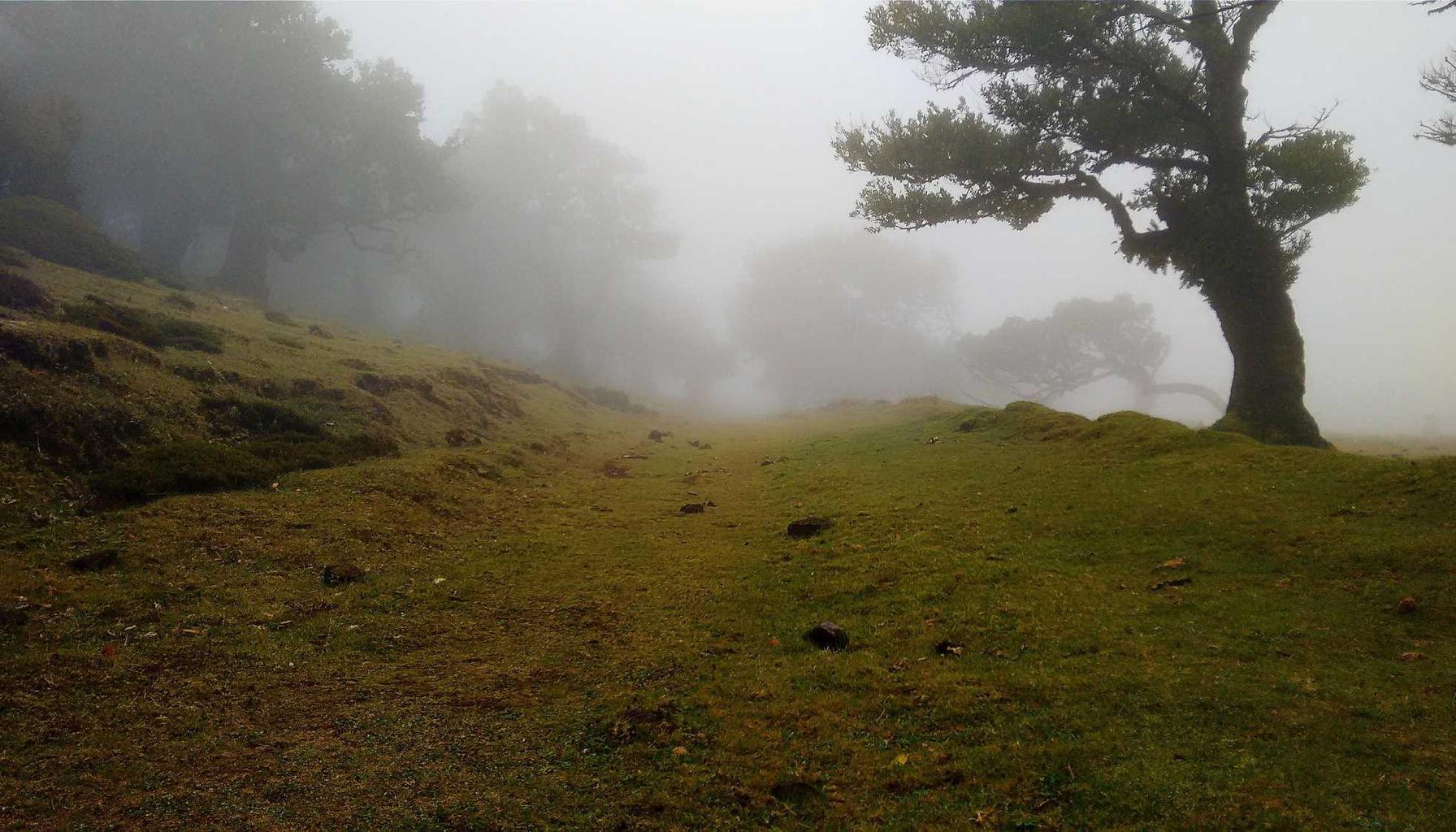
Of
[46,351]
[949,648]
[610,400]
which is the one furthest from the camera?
[610,400]

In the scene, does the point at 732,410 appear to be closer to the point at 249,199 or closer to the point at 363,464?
the point at 249,199

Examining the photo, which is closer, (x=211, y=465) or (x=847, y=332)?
(x=211, y=465)

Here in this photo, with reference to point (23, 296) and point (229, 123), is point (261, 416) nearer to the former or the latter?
point (23, 296)

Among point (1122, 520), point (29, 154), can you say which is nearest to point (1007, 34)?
point (1122, 520)

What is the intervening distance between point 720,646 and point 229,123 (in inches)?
2247

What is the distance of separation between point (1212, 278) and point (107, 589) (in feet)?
74.0

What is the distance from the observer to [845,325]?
272ft

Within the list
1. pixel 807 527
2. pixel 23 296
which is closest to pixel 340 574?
pixel 807 527

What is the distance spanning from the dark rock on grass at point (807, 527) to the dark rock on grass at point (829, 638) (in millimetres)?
3958

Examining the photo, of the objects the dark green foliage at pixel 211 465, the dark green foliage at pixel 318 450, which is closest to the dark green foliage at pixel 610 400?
the dark green foliage at pixel 318 450

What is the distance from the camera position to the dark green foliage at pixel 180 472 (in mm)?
9531

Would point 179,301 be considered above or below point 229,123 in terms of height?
below

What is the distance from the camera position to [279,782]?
4781 mm

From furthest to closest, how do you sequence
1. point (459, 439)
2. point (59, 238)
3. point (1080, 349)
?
point (1080, 349) → point (59, 238) → point (459, 439)
